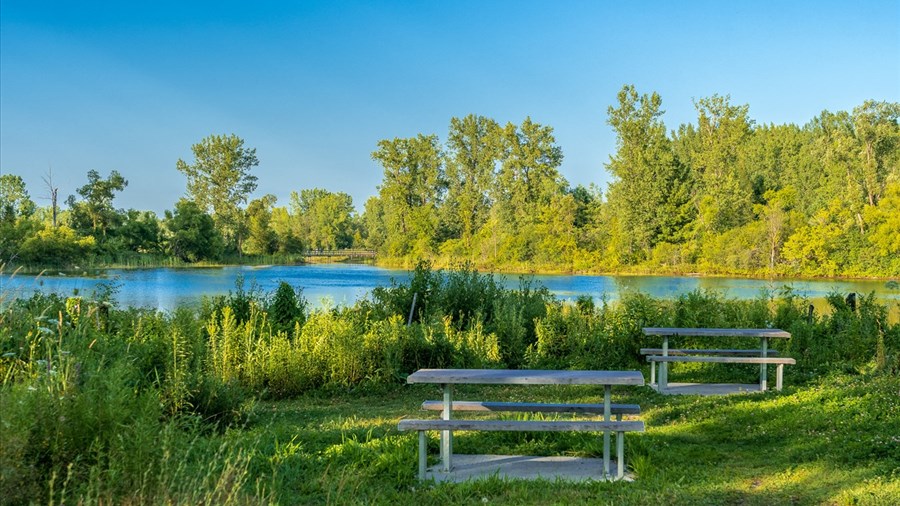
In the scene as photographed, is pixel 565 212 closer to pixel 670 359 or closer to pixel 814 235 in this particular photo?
pixel 814 235

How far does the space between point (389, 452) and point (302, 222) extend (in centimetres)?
8385

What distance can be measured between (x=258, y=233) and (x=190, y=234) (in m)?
12.1

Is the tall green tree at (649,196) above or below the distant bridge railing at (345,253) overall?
above

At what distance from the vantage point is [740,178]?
48406 millimetres

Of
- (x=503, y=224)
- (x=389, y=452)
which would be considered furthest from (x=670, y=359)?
(x=503, y=224)

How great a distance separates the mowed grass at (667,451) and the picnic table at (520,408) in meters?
0.28

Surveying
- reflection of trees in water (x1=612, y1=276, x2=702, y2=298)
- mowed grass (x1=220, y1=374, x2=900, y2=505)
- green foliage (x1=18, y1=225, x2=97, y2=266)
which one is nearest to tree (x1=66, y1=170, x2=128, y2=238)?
green foliage (x1=18, y1=225, x2=97, y2=266)

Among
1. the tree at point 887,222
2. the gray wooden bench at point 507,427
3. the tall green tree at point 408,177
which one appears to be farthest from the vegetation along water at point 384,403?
the tall green tree at point 408,177

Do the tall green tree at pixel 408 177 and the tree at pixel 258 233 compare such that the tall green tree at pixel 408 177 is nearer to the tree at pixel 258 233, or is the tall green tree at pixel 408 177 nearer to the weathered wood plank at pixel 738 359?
the tree at pixel 258 233

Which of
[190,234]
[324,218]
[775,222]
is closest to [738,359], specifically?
[775,222]

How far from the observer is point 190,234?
5112 centimetres

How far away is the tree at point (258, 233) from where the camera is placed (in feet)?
206

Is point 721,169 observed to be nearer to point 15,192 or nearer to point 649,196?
point 649,196

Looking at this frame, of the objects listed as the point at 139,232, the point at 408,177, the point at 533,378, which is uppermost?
the point at 408,177
